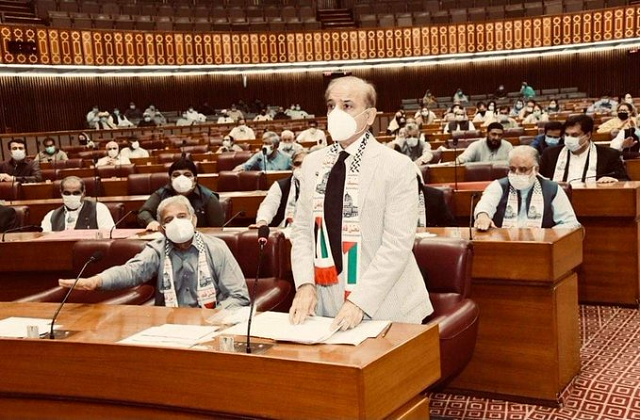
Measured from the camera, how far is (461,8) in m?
23.3

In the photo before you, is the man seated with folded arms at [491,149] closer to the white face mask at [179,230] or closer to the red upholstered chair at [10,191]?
the white face mask at [179,230]

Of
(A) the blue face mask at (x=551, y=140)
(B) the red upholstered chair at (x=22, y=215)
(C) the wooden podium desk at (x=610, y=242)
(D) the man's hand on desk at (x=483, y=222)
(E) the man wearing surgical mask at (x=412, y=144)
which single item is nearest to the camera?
(D) the man's hand on desk at (x=483, y=222)

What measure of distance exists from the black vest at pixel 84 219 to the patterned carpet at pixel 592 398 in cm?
296

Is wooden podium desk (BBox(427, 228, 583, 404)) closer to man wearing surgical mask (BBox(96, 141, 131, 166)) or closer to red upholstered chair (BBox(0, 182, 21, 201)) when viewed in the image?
red upholstered chair (BBox(0, 182, 21, 201))

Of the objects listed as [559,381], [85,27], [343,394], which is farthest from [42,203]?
[85,27]

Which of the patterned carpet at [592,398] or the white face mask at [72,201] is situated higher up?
the white face mask at [72,201]

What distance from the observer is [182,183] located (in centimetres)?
493

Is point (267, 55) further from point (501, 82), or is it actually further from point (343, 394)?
point (343, 394)

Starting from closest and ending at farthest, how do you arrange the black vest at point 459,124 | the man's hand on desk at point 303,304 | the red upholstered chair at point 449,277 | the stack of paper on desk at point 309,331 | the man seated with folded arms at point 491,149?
the stack of paper on desk at point 309,331 → the man's hand on desk at point 303,304 → the red upholstered chair at point 449,277 → the man seated with folded arms at point 491,149 → the black vest at point 459,124

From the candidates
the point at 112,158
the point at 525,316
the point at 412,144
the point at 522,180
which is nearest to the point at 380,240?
the point at 525,316

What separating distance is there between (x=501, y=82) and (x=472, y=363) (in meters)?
21.3

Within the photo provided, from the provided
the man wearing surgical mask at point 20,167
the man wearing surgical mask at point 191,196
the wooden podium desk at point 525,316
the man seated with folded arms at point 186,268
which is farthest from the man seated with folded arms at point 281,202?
the man wearing surgical mask at point 20,167

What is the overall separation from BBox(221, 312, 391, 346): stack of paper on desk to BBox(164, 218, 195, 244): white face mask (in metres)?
0.96

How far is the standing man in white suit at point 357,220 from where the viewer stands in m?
2.30
